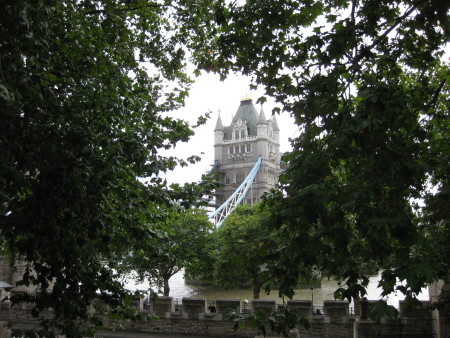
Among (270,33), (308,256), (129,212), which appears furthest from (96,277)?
(270,33)

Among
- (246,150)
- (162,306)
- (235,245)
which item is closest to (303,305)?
(162,306)

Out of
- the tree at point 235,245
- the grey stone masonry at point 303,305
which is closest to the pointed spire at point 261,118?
the tree at point 235,245

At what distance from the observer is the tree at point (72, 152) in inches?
255

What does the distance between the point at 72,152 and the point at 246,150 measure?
114 m

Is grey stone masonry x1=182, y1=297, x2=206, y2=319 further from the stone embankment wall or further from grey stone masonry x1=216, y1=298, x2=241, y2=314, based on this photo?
grey stone masonry x1=216, y1=298, x2=241, y2=314

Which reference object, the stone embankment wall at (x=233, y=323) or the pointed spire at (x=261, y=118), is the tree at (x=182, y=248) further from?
the pointed spire at (x=261, y=118)

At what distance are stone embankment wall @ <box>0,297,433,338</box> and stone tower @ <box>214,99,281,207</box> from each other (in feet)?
315

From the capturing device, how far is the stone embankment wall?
1611cm

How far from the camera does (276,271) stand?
5043 millimetres

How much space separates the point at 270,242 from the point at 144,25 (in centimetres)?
712

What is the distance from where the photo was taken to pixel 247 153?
119812 millimetres

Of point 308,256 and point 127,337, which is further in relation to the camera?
point 127,337

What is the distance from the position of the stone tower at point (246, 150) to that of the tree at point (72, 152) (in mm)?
105947

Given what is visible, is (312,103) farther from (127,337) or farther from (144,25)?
(127,337)
